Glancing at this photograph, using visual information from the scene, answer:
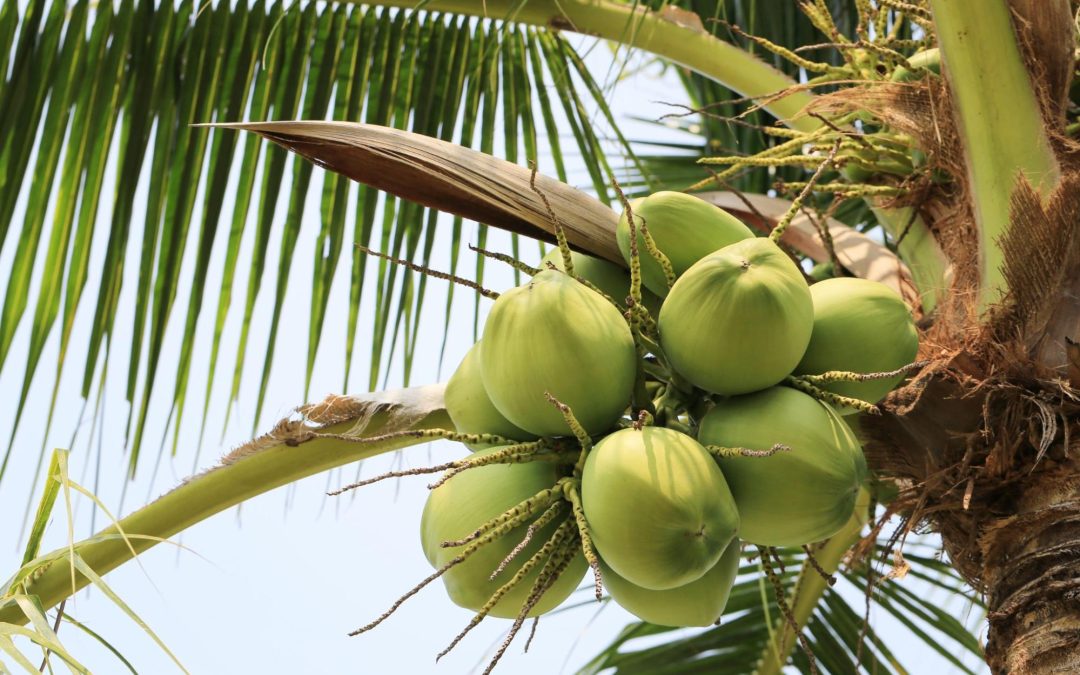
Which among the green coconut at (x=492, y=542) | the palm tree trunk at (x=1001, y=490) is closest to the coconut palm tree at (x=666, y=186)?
the palm tree trunk at (x=1001, y=490)

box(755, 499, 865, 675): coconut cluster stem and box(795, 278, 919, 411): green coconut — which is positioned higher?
box(795, 278, 919, 411): green coconut

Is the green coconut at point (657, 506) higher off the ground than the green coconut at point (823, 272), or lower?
lower

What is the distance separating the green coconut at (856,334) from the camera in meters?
1.21

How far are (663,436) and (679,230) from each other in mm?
294

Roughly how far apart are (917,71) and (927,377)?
563 millimetres

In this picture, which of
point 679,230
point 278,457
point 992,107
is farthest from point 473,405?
point 992,107

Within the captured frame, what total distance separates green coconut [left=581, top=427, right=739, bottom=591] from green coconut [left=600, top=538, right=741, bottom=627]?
100 millimetres

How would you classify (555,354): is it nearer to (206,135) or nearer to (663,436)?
(663,436)

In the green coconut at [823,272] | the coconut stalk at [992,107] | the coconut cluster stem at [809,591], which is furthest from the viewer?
the coconut cluster stem at [809,591]

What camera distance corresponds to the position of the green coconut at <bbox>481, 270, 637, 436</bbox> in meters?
1.08

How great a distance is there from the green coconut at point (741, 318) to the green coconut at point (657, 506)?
0.09 metres

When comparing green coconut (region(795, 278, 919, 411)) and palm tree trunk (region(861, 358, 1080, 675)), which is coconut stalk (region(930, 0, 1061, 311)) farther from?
green coconut (region(795, 278, 919, 411))

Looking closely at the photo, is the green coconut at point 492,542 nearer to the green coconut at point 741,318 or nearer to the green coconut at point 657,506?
the green coconut at point 657,506

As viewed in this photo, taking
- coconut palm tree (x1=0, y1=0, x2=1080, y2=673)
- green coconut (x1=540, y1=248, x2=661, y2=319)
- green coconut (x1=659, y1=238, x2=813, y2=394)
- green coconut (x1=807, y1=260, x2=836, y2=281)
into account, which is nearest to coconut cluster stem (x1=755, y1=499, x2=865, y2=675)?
coconut palm tree (x1=0, y1=0, x2=1080, y2=673)
